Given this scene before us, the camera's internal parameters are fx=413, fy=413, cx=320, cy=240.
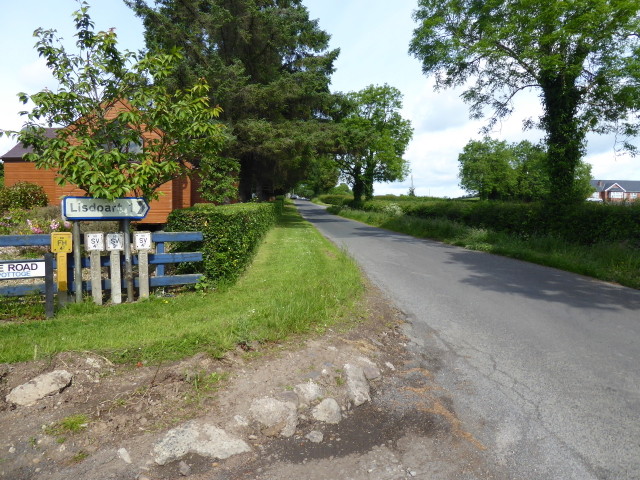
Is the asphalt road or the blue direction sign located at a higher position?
the blue direction sign

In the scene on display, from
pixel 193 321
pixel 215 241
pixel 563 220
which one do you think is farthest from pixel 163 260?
pixel 563 220

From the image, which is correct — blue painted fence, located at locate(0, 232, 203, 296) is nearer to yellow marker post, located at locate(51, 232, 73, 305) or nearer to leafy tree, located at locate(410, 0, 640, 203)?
yellow marker post, located at locate(51, 232, 73, 305)

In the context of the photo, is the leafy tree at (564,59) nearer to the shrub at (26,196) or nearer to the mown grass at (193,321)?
the mown grass at (193,321)

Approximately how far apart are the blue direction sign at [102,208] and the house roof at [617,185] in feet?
359

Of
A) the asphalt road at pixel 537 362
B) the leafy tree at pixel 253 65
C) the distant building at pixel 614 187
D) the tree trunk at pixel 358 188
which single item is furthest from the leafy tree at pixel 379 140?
the distant building at pixel 614 187

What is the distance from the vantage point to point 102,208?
6.71m

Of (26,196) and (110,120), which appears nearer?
(110,120)

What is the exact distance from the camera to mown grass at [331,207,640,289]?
10031 mm

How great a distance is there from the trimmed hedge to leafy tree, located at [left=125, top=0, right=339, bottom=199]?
9185 mm

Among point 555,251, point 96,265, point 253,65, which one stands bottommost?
point 555,251

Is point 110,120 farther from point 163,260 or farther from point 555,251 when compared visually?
point 555,251

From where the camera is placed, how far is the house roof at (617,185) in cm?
9425

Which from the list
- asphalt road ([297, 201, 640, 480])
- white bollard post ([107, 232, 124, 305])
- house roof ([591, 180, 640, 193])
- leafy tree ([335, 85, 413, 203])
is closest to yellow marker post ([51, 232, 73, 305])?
white bollard post ([107, 232, 124, 305])

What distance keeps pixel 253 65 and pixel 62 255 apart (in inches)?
791
